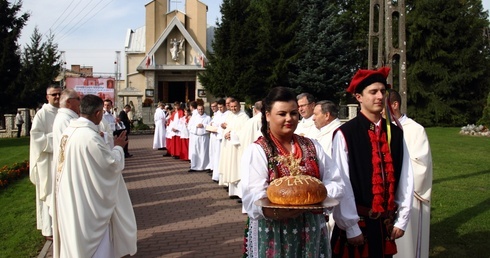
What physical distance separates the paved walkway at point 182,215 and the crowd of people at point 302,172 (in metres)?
1.55

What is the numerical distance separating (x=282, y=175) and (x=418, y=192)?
2.37 m

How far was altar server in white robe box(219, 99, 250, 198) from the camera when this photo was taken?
10.3m

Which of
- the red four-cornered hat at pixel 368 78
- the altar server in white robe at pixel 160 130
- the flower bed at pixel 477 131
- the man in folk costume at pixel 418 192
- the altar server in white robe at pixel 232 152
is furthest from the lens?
the flower bed at pixel 477 131

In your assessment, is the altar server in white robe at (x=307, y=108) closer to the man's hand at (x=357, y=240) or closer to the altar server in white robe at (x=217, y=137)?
the man's hand at (x=357, y=240)

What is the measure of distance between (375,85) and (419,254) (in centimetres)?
215

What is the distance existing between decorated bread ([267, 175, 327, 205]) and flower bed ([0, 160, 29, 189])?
35.1 ft

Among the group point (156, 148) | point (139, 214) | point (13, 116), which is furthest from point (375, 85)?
point (13, 116)

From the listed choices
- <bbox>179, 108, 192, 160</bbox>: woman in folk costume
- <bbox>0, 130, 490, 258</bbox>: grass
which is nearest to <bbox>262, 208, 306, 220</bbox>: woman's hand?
<bbox>0, 130, 490, 258</bbox>: grass

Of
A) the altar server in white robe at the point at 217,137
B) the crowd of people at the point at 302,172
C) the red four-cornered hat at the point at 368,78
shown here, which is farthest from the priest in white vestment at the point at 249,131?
the red four-cornered hat at the point at 368,78

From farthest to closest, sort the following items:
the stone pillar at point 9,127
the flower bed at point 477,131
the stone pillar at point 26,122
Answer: the stone pillar at point 26,122 < the stone pillar at point 9,127 < the flower bed at point 477,131

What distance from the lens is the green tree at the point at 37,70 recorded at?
104 feet

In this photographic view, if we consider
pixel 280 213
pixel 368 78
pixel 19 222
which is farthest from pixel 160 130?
pixel 280 213

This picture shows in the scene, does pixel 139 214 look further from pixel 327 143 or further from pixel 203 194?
pixel 327 143

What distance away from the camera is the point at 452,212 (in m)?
8.40
